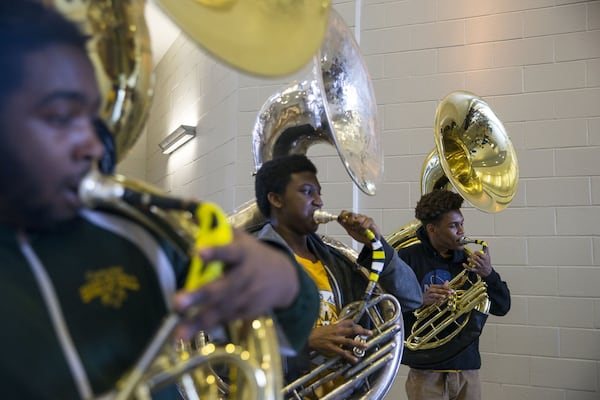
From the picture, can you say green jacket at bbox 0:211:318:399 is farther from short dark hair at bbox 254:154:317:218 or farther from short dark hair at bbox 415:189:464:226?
short dark hair at bbox 415:189:464:226

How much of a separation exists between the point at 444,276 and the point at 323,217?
108 cm

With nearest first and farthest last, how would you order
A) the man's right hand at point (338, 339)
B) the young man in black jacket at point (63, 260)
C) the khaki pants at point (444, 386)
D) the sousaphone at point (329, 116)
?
the young man in black jacket at point (63, 260) → the man's right hand at point (338, 339) → the sousaphone at point (329, 116) → the khaki pants at point (444, 386)

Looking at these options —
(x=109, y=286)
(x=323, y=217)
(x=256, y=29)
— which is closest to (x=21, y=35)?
(x=109, y=286)

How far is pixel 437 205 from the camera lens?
8.54 feet

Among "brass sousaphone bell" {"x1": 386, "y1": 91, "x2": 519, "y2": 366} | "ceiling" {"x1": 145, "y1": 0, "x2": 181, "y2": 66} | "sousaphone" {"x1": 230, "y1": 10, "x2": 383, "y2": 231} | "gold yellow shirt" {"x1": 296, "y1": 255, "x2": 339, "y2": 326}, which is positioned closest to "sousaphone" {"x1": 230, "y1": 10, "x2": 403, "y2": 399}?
"sousaphone" {"x1": 230, "y1": 10, "x2": 383, "y2": 231}

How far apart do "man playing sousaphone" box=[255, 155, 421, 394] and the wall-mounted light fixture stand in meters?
2.84

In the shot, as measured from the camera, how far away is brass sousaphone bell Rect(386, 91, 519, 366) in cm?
251

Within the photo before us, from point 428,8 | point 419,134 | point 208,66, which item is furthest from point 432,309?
point 208,66

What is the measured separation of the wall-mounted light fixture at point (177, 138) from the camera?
4.59m

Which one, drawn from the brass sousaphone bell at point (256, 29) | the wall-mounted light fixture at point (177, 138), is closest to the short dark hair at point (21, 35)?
the brass sousaphone bell at point (256, 29)

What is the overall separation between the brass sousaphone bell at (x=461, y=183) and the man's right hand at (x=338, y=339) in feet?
3.05

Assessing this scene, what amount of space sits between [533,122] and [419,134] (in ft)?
1.73

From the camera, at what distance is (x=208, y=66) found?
4352 mm

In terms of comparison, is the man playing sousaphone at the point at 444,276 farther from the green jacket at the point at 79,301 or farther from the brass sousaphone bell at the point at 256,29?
the green jacket at the point at 79,301
